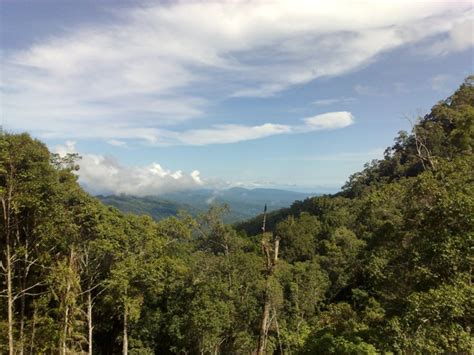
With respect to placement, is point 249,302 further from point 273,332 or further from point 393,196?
point 393,196

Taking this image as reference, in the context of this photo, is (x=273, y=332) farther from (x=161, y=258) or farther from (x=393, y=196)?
(x=393, y=196)

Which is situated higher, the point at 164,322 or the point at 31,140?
the point at 31,140

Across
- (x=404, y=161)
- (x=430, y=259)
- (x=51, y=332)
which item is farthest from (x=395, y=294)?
(x=404, y=161)

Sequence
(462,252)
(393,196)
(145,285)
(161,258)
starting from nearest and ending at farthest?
(462,252)
(393,196)
(145,285)
(161,258)

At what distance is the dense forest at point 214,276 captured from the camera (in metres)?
8.20

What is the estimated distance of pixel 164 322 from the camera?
906 inches

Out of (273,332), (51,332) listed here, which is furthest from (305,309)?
(51,332)

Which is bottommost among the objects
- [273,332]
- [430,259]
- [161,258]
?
[273,332]

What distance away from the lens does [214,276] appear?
81.3 feet

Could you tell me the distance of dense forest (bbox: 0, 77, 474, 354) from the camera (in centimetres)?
820

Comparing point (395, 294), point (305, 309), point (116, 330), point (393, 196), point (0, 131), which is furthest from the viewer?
point (305, 309)

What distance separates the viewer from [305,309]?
31438 mm

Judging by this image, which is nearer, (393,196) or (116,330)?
(393,196)

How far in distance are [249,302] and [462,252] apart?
1919 cm
